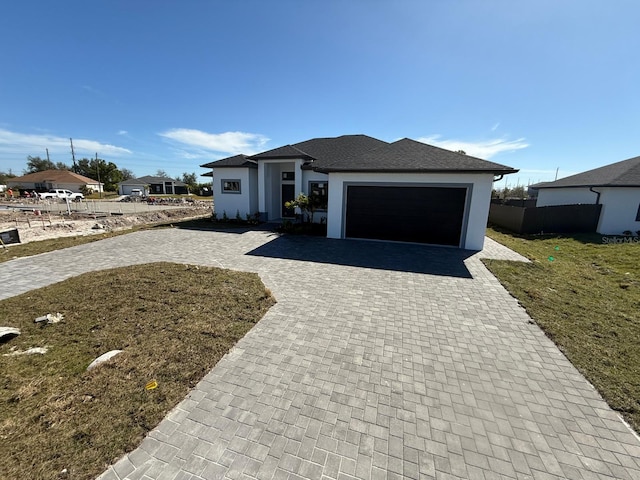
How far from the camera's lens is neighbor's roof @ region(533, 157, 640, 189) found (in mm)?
13828

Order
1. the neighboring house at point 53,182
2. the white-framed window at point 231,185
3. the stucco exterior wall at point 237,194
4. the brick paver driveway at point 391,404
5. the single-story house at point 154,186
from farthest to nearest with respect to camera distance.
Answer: the single-story house at point 154,186
the neighboring house at point 53,182
the white-framed window at point 231,185
the stucco exterior wall at point 237,194
the brick paver driveway at point 391,404

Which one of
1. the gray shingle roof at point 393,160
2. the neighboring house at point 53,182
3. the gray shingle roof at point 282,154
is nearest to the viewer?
the gray shingle roof at point 393,160

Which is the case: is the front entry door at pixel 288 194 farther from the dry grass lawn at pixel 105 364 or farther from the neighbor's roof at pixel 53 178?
the neighbor's roof at pixel 53 178

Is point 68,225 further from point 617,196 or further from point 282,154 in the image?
point 617,196

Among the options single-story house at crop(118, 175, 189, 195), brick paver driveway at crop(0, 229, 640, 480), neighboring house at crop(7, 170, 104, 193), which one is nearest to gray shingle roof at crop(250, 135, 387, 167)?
brick paver driveway at crop(0, 229, 640, 480)

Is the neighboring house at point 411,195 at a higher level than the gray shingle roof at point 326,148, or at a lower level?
lower

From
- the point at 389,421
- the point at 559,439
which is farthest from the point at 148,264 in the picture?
the point at 559,439

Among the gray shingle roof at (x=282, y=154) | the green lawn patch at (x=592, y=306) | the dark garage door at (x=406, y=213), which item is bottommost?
the green lawn patch at (x=592, y=306)

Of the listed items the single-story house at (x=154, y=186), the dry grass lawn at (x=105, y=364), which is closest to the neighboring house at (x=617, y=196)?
the dry grass lawn at (x=105, y=364)

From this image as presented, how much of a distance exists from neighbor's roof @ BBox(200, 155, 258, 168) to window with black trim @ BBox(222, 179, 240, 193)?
3.33 feet

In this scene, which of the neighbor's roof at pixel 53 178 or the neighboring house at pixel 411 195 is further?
the neighbor's roof at pixel 53 178

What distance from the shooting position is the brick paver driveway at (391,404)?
2275mm

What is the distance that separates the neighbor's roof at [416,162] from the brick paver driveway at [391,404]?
5.30m

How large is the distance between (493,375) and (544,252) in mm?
9905
